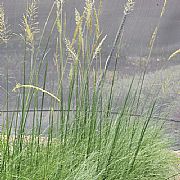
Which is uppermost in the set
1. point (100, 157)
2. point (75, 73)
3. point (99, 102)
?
point (75, 73)

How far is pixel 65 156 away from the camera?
1.97m

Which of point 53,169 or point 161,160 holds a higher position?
point 53,169

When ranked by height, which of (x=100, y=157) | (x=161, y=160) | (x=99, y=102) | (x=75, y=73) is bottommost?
(x=161, y=160)

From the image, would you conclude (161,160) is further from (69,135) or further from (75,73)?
(75,73)

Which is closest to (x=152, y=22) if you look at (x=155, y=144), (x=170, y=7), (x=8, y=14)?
(x=170, y=7)

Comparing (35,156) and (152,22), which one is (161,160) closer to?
(35,156)

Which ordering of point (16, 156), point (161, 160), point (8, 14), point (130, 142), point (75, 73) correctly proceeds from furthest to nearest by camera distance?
point (8, 14), point (161, 160), point (130, 142), point (75, 73), point (16, 156)

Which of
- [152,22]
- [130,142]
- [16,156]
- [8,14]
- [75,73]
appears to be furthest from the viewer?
[152,22]

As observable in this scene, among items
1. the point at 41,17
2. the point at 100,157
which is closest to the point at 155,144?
the point at 100,157

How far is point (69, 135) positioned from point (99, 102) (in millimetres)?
218

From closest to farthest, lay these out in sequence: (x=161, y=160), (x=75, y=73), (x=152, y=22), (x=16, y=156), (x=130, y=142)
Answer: (x=16, y=156)
(x=75, y=73)
(x=130, y=142)
(x=161, y=160)
(x=152, y=22)

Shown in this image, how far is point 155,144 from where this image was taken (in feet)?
8.34

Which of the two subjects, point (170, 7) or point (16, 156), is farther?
point (170, 7)

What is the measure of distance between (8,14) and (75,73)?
2.14 meters
